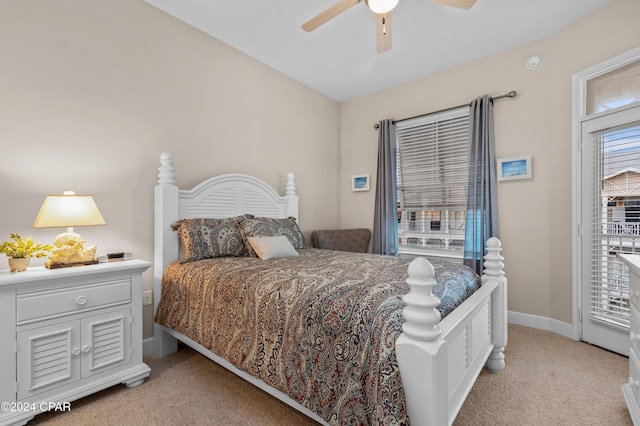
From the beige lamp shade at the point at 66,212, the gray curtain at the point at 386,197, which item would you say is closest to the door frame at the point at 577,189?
the gray curtain at the point at 386,197

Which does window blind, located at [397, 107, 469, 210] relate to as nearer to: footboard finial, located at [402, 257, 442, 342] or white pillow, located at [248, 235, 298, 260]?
white pillow, located at [248, 235, 298, 260]

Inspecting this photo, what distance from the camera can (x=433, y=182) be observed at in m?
3.53

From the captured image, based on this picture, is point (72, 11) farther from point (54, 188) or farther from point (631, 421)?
point (631, 421)

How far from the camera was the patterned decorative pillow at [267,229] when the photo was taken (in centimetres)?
253

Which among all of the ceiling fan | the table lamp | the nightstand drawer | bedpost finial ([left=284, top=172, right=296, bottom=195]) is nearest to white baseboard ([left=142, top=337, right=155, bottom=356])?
the nightstand drawer

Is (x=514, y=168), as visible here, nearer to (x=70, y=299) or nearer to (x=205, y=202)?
(x=205, y=202)

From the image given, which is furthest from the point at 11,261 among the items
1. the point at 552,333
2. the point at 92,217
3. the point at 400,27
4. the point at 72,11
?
the point at 552,333

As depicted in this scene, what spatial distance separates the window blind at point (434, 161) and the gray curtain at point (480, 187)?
0.47ft

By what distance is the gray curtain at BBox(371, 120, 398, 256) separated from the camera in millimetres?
3684

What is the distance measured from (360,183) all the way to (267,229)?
74.1 inches

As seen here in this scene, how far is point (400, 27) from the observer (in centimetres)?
266

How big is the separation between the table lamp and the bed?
550 millimetres

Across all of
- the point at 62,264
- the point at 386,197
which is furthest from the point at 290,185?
the point at 62,264

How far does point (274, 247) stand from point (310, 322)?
114 centimetres
